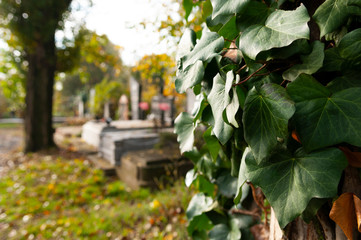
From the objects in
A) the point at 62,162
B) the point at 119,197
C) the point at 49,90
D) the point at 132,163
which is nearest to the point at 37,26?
the point at 49,90

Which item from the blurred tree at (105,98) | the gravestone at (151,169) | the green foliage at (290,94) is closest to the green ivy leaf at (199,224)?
the green foliage at (290,94)

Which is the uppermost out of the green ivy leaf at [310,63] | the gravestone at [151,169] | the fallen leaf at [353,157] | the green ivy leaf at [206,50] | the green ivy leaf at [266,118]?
the green ivy leaf at [206,50]

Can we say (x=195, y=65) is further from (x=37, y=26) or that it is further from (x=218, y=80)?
(x=37, y=26)

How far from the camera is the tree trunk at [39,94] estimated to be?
24.0ft

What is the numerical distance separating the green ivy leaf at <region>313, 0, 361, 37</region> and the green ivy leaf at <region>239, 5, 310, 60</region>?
78 millimetres

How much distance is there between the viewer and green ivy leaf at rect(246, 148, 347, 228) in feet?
1.75

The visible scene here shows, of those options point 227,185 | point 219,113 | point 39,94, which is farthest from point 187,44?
point 39,94

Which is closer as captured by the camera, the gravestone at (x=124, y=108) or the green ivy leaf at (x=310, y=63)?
the green ivy leaf at (x=310, y=63)

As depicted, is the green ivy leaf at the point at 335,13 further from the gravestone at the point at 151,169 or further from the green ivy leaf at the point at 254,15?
the gravestone at the point at 151,169

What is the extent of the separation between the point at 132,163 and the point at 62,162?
8.75 ft

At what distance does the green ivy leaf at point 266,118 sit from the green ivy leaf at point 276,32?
3.7 inches

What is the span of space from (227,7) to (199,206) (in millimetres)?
974

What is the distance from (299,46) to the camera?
58 centimetres

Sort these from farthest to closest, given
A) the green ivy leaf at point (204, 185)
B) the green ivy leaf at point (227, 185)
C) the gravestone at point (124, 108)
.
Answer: the gravestone at point (124, 108) → the green ivy leaf at point (204, 185) → the green ivy leaf at point (227, 185)
